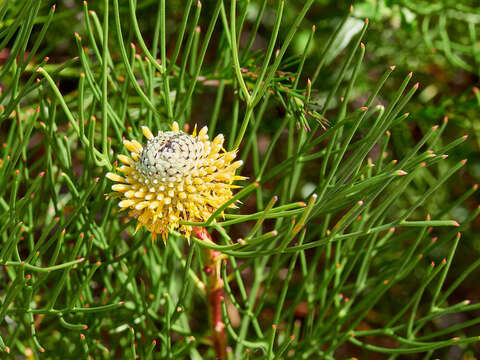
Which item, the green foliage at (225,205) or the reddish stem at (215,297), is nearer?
the green foliage at (225,205)

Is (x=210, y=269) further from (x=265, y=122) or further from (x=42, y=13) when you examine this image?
(x=42, y=13)

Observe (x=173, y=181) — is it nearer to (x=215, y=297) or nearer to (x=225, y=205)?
(x=225, y=205)

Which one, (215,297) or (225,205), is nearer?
(225,205)

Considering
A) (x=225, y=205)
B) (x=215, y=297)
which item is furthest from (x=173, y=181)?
(x=215, y=297)

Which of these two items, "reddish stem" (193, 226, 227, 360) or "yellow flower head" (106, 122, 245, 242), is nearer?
"yellow flower head" (106, 122, 245, 242)

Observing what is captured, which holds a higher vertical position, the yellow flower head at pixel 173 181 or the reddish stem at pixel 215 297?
the yellow flower head at pixel 173 181
